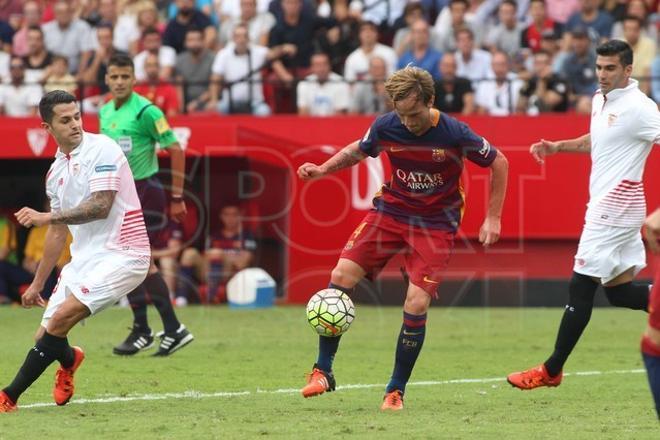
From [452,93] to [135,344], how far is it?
7.65 meters

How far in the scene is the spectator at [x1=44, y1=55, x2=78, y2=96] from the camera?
61.8 feet

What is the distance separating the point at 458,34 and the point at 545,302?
3.90m

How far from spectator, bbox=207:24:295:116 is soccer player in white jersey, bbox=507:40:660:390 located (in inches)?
393

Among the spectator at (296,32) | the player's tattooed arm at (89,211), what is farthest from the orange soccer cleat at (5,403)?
the spectator at (296,32)

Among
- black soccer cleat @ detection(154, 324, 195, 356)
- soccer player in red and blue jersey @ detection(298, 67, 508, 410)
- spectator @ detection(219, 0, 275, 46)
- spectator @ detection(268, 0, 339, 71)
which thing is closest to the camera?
soccer player in red and blue jersey @ detection(298, 67, 508, 410)

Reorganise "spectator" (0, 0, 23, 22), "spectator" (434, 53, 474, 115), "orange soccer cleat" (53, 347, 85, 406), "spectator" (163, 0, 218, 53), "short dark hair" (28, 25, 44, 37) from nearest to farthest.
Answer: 1. "orange soccer cleat" (53, 347, 85, 406)
2. "spectator" (434, 53, 474, 115)
3. "short dark hair" (28, 25, 44, 37)
4. "spectator" (163, 0, 218, 53)
5. "spectator" (0, 0, 23, 22)

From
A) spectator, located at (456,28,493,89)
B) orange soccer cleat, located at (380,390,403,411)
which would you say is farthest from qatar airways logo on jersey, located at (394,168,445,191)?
spectator, located at (456,28,493,89)

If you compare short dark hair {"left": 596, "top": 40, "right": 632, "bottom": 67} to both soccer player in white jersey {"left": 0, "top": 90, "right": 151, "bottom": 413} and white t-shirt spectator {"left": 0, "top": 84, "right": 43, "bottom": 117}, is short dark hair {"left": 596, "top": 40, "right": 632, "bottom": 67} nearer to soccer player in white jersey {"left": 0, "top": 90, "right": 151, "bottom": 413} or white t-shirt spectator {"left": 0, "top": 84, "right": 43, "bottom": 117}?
soccer player in white jersey {"left": 0, "top": 90, "right": 151, "bottom": 413}

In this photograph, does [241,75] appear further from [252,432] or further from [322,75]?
[252,432]

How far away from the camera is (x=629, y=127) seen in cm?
940

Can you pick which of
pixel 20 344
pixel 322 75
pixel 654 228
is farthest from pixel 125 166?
pixel 322 75

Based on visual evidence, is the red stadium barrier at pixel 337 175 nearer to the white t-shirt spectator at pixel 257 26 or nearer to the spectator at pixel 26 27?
the white t-shirt spectator at pixel 257 26

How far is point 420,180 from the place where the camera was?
9047 mm

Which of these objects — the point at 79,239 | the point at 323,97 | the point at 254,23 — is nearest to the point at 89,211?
the point at 79,239
